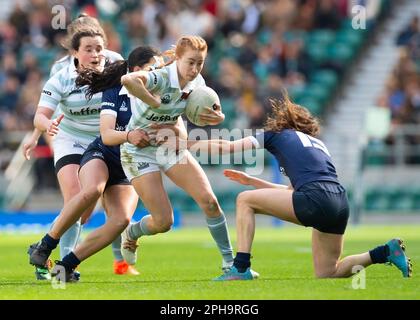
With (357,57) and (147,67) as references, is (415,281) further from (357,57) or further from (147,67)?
(357,57)

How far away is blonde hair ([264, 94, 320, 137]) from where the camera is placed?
8.80 m

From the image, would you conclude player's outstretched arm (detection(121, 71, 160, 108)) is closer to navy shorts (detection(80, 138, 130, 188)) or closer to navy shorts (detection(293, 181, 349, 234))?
navy shorts (detection(80, 138, 130, 188))

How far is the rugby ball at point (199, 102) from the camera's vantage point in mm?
8750

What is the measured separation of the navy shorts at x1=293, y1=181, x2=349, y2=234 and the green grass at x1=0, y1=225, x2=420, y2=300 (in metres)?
0.43

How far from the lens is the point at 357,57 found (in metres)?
24.2

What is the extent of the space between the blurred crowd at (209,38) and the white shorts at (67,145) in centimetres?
1139

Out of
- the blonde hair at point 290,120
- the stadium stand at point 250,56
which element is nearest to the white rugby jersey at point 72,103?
the blonde hair at point 290,120

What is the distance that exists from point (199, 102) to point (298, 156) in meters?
0.91

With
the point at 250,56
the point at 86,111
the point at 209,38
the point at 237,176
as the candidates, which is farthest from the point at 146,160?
the point at 209,38

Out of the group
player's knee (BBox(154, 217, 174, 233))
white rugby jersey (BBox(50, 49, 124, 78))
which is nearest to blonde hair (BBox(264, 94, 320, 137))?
player's knee (BBox(154, 217, 174, 233))

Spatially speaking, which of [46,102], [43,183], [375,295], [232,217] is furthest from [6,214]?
[375,295]

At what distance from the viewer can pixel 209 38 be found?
2283 centimetres

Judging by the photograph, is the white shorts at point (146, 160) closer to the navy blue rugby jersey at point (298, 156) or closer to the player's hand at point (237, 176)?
the player's hand at point (237, 176)

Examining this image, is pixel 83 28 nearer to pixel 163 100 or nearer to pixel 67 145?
pixel 67 145
